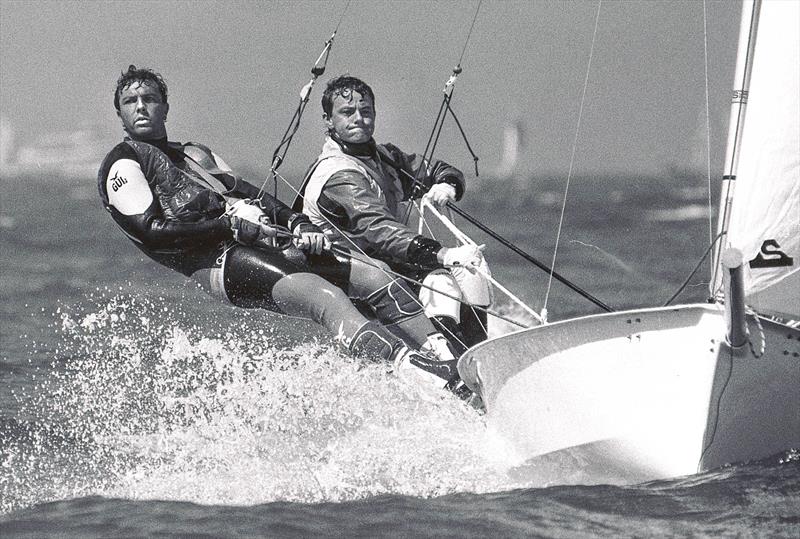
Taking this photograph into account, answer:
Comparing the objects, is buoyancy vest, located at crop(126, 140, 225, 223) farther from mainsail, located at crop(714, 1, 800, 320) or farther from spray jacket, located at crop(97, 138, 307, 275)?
mainsail, located at crop(714, 1, 800, 320)

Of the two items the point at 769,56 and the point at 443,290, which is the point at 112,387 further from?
the point at 769,56

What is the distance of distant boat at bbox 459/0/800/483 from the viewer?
4.04m

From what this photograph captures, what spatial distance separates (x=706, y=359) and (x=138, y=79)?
108 inches

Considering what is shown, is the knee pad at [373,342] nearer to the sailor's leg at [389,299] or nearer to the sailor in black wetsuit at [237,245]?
the sailor in black wetsuit at [237,245]

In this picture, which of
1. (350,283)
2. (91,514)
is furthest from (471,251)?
(91,514)

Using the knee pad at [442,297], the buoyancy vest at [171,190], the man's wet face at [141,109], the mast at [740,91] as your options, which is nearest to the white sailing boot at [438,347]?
the knee pad at [442,297]

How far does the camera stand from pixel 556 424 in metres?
4.35

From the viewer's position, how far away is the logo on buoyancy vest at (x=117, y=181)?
5262mm

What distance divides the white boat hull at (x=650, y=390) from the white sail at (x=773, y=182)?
0.27 metres

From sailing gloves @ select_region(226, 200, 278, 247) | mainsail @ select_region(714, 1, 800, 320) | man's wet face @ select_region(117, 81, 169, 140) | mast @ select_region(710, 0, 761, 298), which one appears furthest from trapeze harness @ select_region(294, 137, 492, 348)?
mainsail @ select_region(714, 1, 800, 320)

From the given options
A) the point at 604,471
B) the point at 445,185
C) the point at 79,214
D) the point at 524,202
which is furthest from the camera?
the point at 524,202

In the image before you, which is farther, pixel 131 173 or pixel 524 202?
pixel 524 202

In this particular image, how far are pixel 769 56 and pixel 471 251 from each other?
139 centimetres

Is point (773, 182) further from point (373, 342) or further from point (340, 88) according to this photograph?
point (340, 88)
